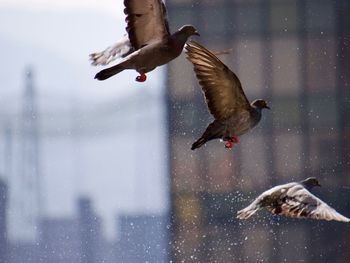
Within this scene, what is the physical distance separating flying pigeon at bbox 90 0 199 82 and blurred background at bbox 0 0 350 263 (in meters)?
0.75

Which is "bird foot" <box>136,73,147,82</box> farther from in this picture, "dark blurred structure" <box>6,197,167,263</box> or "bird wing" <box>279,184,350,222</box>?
"dark blurred structure" <box>6,197,167,263</box>

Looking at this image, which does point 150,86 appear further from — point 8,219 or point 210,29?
point 8,219

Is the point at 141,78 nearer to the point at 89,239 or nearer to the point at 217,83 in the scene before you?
the point at 217,83

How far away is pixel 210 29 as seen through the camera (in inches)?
83.9

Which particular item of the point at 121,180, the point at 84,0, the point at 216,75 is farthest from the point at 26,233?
the point at 216,75

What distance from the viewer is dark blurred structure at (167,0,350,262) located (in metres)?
2.10

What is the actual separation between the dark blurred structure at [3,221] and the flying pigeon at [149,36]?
87 centimetres

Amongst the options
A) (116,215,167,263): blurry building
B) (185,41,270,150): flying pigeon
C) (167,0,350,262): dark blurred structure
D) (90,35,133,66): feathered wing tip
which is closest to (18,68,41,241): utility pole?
(116,215,167,263): blurry building

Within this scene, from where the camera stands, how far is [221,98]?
52.2 inches

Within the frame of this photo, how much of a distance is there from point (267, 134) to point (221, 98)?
836 mm

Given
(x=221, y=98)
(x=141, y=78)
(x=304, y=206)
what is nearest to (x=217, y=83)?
(x=221, y=98)

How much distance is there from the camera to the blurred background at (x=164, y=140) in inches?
80.6

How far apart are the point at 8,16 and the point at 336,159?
0.82m

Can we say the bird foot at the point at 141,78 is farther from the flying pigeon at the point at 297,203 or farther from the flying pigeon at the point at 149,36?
the flying pigeon at the point at 297,203
